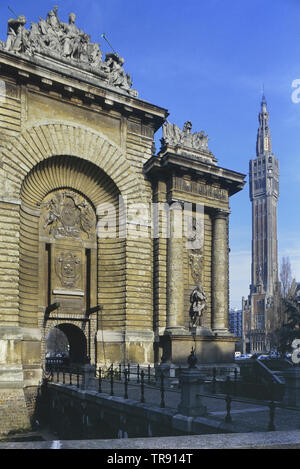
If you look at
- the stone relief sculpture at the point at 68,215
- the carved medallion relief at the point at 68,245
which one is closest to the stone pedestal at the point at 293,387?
the carved medallion relief at the point at 68,245

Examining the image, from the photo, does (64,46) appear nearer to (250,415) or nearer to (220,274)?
(220,274)

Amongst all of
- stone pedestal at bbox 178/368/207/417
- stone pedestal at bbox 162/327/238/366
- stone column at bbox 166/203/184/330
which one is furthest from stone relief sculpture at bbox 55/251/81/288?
stone pedestal at bbox 178/368/207/417

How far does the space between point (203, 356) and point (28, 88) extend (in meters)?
16.1

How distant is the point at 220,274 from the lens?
2839 cm

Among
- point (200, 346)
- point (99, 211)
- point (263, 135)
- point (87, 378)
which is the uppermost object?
point (263, 135)

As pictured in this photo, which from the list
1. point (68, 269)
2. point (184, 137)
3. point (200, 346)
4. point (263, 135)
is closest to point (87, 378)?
point (68, 269)

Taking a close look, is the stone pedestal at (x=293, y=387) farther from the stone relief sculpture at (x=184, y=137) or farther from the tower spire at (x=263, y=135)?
the tower spire at (x=263, y=135)

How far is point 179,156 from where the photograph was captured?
26.9 meters

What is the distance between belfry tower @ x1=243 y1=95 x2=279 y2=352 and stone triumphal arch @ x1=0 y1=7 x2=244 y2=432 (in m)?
101

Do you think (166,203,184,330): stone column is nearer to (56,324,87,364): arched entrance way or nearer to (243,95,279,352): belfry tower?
(56,324,87,364): arched entrance way

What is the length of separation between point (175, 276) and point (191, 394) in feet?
45.8
